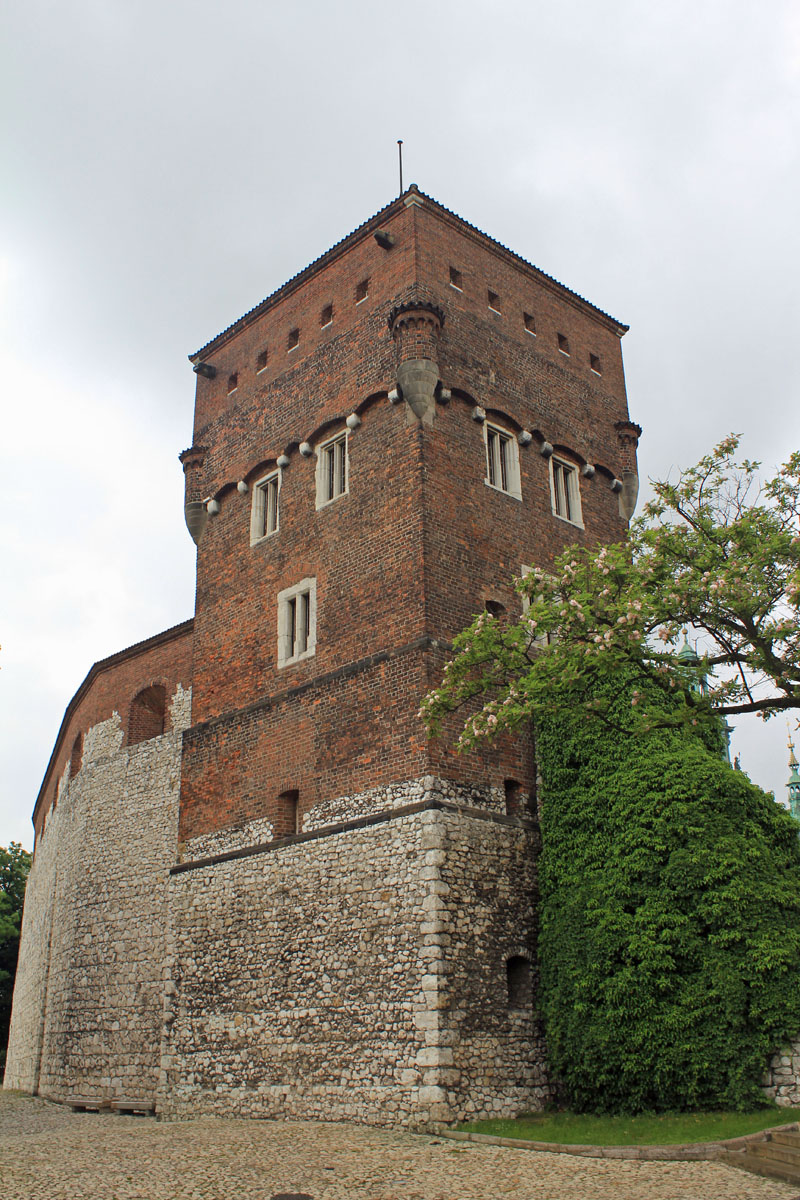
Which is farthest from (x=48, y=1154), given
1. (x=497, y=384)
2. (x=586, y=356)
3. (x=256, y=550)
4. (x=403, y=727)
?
(x=586, y=356)

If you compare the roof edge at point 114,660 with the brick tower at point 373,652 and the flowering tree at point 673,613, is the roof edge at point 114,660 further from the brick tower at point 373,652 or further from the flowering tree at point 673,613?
the flowering tree at point 673,613

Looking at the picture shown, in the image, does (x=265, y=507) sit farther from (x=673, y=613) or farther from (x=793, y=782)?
(x=793, y=782)

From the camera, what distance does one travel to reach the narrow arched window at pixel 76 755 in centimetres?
2917

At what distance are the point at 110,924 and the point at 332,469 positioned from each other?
37.9ft

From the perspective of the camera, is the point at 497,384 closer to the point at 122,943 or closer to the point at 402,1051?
the point at 402,1051

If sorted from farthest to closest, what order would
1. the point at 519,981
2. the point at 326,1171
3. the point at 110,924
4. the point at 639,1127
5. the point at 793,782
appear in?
1. the point at 793,782
2. the point at 110,924
3. the point at 519,981
4. the point at 639,1127
5. the point at 326,1171

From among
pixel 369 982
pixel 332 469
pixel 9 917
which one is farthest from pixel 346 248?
pixel 9 917

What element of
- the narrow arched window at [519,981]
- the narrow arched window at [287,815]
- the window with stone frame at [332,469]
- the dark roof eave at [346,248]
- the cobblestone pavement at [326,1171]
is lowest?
the cobblestone pavement at [326,1171]

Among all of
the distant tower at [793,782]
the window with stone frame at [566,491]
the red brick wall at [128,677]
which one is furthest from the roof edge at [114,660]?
the distant tower at [793,782]

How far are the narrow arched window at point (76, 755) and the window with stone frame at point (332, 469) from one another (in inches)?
498

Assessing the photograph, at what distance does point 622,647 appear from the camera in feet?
42.7

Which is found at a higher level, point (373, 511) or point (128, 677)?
point (373, 511)

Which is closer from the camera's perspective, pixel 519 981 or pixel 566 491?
pixel 519 981

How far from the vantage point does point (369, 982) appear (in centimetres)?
1567
